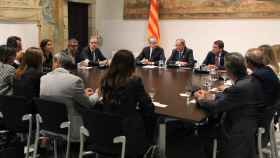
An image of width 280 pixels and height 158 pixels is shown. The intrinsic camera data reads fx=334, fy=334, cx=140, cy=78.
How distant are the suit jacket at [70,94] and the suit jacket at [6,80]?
2.30ft

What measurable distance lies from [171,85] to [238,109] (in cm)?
131

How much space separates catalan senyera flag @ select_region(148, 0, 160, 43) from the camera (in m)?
8.27

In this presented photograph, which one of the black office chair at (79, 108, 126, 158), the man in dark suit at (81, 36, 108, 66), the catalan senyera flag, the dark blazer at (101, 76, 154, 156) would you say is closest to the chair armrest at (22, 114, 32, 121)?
the black office chair at (79, 108, 126, 158)

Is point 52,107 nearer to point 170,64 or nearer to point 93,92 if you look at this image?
point 93,92

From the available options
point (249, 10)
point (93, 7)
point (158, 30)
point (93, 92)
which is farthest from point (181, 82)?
point (93, 7)

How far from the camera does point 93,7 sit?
9438mm

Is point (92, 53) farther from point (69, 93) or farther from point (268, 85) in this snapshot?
point (268, 85)

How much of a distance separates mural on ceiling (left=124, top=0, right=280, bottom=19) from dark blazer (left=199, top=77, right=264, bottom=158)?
14.5ft

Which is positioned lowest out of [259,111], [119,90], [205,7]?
[259,111]

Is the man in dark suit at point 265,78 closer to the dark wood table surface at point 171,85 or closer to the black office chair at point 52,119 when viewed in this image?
the dark wood table surface at point 171,85

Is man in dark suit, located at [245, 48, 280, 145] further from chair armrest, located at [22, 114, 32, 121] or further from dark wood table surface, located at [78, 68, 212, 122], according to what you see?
chair armrest, located at [22, 114, 32, 121]

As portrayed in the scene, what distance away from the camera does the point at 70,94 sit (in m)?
3.11

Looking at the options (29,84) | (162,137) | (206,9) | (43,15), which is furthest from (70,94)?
(206,9)

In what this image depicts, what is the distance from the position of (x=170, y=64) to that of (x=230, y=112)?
3.24 meters
